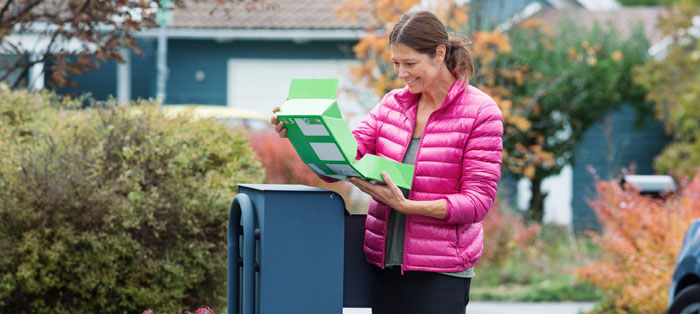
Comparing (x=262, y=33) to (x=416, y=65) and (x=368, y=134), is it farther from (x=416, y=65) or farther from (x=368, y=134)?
(x=416, y=65)

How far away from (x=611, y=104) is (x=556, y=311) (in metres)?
7.82

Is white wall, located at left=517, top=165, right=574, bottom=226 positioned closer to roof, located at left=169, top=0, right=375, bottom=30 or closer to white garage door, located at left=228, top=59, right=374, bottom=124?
white garage door, located at left=228, top=59, right=374, bottom=124

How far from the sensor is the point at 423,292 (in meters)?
3.28

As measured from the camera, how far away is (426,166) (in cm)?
323

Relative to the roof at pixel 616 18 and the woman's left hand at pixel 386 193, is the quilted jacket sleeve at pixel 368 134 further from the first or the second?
the roof at pixel 616 18

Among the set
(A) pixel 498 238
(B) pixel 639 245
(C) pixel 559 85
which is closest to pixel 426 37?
(B) pixel 639 245

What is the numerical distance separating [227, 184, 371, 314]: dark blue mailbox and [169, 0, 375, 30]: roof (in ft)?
40.4

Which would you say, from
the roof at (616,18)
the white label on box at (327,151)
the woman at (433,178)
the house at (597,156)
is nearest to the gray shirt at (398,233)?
the woman at (433,178)

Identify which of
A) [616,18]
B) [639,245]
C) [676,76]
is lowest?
[639,245]

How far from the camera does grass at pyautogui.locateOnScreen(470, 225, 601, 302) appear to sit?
29.9 ft

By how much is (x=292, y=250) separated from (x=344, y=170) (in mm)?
354

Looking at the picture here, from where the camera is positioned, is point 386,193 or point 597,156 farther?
point 597,156

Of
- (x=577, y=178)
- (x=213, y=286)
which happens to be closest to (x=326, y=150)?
(x=213, y=286)

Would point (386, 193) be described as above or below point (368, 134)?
below
